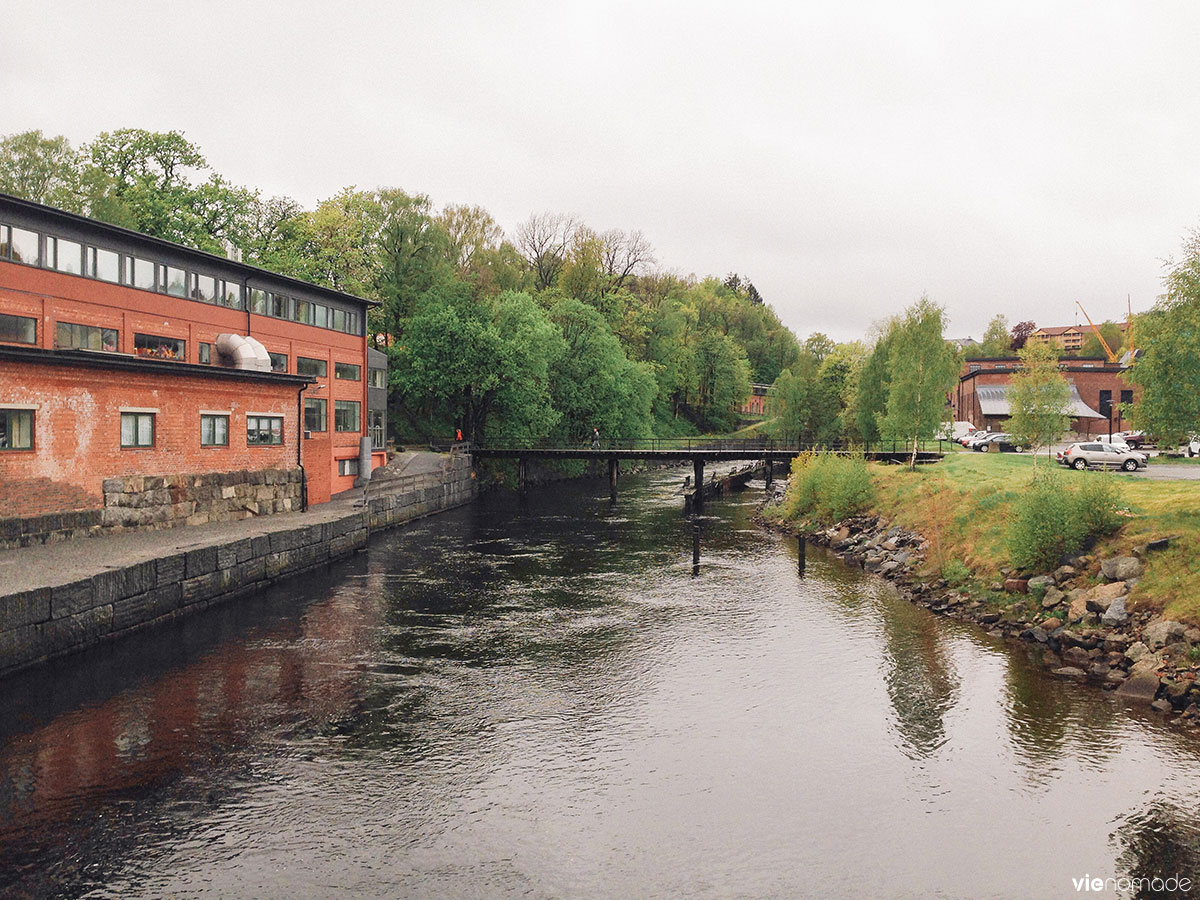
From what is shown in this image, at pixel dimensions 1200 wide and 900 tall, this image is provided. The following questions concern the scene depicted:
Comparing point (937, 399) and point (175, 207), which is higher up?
point (175, 207)

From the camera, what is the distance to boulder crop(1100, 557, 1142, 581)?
24.2m

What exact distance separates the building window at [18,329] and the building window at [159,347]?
4.35 meters

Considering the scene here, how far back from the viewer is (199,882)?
39.9ft

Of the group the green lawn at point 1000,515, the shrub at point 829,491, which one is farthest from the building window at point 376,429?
the green lawn at point 1000,515

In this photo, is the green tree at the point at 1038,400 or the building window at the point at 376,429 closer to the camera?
the green tree at the point at 1038,400

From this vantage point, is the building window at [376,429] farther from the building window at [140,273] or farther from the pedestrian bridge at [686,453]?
the building window at [140,273]

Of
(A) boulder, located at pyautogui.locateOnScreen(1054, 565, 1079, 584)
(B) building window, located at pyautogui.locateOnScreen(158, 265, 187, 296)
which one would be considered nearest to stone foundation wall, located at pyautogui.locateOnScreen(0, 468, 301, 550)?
(B) building window, located at pyautogui.locateOnScreen(158, 265, 187, 296)

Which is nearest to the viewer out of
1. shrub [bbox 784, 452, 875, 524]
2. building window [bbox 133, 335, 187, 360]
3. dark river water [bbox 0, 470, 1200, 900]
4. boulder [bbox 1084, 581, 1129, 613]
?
dark river water [bbox 0, 470, 1200, 900]

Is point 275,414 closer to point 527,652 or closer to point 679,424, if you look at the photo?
point 527,652

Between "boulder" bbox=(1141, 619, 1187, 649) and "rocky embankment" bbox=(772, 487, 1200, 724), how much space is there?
0.07 feet

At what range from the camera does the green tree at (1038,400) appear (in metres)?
41.2

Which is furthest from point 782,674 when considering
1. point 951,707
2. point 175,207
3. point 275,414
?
point 175,207

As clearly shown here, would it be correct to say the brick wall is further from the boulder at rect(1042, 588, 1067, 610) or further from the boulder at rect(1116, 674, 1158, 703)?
the boulder at rect(1116, 674, 1158, 703)

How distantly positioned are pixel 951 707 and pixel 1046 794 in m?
4.39
